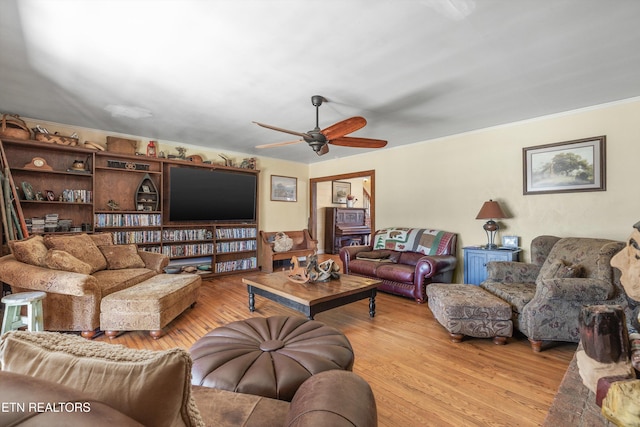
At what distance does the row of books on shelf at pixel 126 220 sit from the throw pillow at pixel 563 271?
17.0ft

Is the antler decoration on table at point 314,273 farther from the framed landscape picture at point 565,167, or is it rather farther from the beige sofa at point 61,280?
the framed landscape picture at point 565,167

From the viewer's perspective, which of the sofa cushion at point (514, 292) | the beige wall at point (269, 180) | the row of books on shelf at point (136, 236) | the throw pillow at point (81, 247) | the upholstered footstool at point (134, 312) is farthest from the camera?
the beige wall at point (269, 180)

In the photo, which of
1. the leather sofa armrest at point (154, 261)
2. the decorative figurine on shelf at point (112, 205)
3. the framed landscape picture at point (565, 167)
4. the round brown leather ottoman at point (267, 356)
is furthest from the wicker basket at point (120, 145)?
the framed landscape picture at point (565, 167)

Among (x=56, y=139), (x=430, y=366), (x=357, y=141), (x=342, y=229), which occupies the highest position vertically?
(x=56, y=139)

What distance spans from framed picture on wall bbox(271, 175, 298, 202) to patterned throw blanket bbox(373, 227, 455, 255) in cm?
243

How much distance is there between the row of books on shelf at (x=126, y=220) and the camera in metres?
4.24

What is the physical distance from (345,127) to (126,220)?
12.4 feet

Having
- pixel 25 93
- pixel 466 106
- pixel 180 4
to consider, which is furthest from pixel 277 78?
pixel 25 93

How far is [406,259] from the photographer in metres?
4.33

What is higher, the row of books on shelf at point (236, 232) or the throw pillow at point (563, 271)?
the row of books on shelf at point (236, 232)

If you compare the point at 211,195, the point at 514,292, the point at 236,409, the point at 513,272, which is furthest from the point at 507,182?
the point at 211,195

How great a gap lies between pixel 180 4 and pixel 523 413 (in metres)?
3.13

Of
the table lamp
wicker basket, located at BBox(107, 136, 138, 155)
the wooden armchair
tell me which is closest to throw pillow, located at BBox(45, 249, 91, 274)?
wicker basket, located at BBox(107, 136, 138, 155)

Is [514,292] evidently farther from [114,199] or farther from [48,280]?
[114,199]
